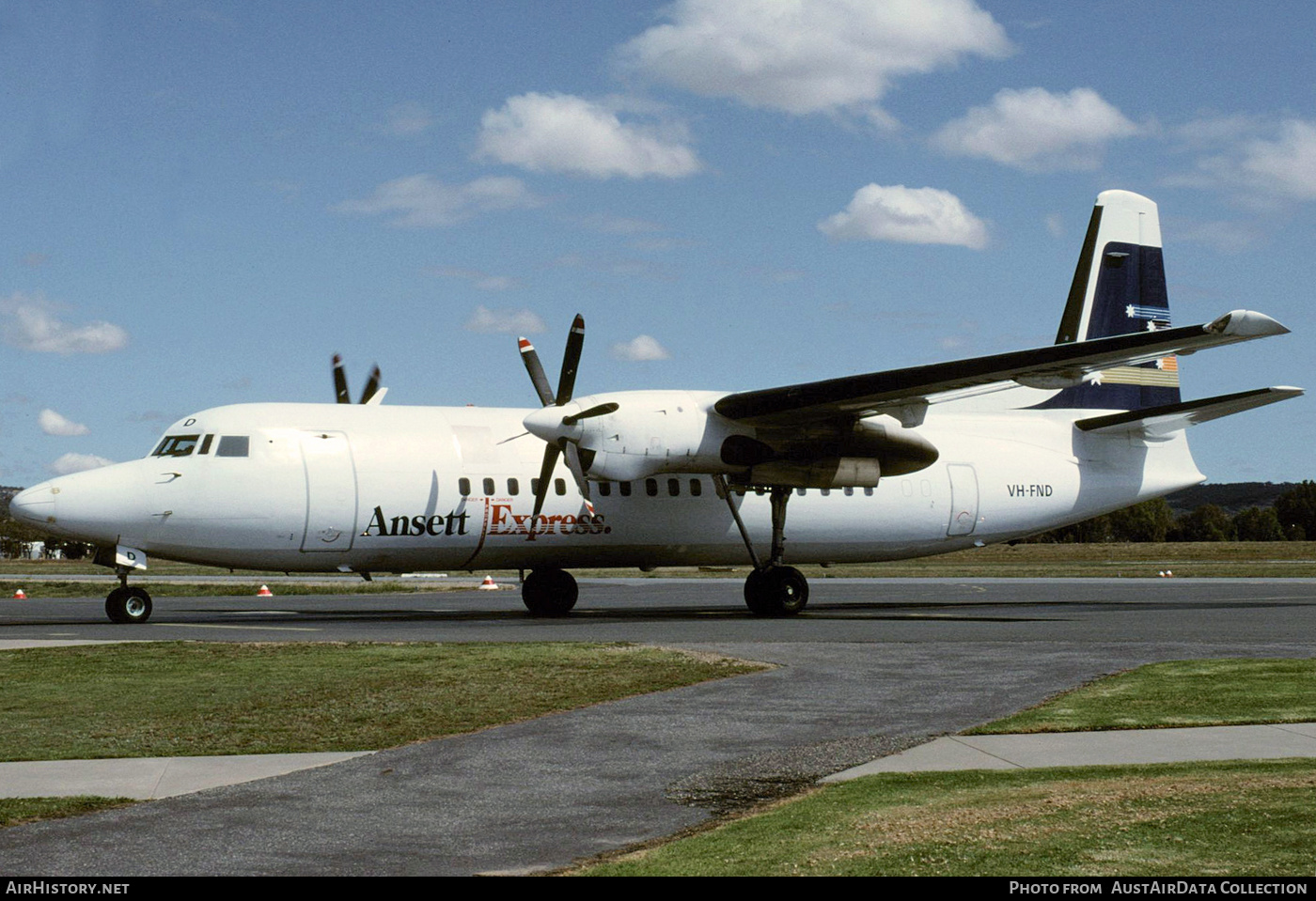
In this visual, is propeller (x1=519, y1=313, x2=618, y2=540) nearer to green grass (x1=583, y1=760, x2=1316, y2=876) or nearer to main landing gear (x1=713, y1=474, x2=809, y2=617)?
main landing gear (x1=713, y1=474, x2=809, y2=617)

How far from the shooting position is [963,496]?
27828 mm

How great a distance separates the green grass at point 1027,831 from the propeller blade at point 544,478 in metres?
15.9

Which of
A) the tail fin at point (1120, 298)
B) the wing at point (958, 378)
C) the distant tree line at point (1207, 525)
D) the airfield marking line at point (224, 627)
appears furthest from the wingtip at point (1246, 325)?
the distant tree line at point (1207, 525)

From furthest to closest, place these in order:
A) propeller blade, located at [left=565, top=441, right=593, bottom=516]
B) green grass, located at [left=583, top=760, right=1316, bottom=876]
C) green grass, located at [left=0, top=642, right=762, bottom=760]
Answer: propeller blade, located at [left=565, top=441, right=593, bottom=516], green grass, located at [left=0, top=642, right=762, bottom=760], green grass, located at [left=583, top=760, right=1316, bottom=876]

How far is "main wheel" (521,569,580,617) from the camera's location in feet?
84.7

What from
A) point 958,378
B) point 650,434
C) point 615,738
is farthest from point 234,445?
point 615,738

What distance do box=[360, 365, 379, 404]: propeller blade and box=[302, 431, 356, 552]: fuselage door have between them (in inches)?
183

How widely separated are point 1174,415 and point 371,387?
17527 millimetres

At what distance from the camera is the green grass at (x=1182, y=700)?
10.5 meters

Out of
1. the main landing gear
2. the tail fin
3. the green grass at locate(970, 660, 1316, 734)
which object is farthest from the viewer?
the tail fin

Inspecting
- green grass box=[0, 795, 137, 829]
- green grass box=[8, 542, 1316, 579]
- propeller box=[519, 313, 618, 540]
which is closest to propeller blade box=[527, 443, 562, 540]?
propeller box=[519, 313, 618, 540]
